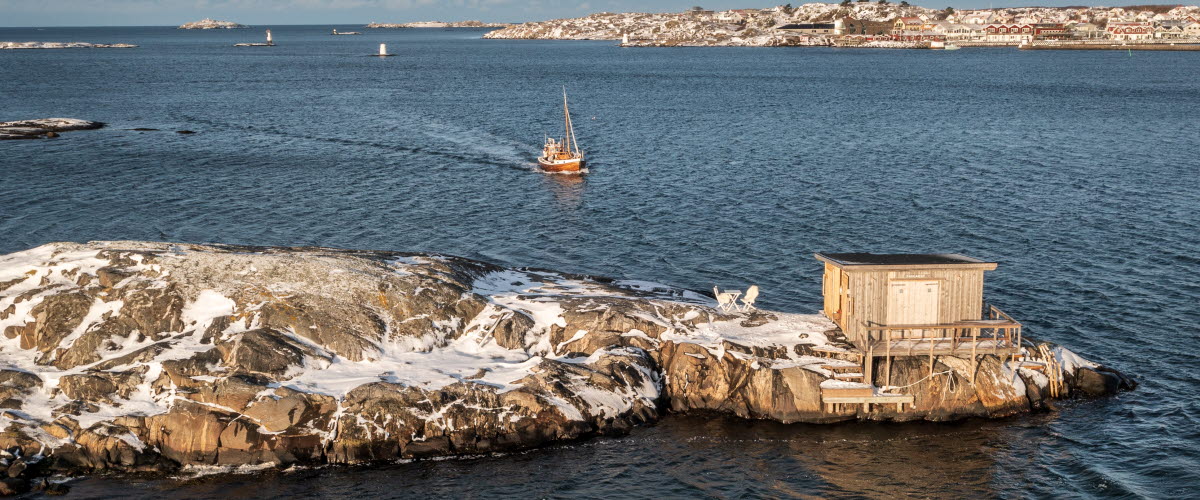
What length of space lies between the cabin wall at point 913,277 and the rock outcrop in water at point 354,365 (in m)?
1.49

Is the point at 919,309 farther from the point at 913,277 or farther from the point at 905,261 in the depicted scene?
the point at 905,261

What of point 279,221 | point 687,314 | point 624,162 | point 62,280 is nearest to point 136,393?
point 62,280

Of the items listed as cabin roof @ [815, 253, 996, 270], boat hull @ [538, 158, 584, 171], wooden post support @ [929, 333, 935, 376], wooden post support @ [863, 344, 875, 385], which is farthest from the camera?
boat hull @ [538, 158, 584, 171]

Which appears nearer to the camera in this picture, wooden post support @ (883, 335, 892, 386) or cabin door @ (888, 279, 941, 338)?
wooden post support @ (883, 335, 892, 386)

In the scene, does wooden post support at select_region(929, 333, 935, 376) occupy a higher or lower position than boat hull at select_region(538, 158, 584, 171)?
lower

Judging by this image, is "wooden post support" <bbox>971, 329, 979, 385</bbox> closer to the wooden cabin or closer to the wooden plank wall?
the wooden cabin

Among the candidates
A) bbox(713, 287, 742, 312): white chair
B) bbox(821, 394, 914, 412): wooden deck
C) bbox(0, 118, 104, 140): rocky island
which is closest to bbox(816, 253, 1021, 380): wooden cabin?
bbox(821, 394, 914, 412): wooden deck

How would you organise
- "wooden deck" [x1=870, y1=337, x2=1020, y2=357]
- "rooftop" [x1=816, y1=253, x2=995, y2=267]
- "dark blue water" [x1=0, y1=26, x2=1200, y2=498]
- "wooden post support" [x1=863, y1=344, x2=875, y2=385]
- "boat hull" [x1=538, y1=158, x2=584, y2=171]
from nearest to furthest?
1. "dark blue water" [x1=0, y1=26, x2=1200, y2=498]
2. "wooden post support" [x1=863, y1=344, x2=875, y2=385]
3. "wooden deck" [x1=870, y1=337, x2=1020, y2=357]
4. "rooftop" [x1=816, y1=253, x2=995, y2=267]
5. "boat hull" [x1=538, y1=158, x2=584, y2=171]

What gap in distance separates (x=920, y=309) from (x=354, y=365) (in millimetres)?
18539

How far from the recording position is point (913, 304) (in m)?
32.4

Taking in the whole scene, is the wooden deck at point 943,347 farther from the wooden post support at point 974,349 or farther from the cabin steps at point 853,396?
the cabin steps at point 853,396

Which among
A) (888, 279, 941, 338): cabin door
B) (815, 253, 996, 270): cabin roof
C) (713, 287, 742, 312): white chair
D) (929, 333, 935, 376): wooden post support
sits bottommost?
(929, 333, 935, 376): wooden post support

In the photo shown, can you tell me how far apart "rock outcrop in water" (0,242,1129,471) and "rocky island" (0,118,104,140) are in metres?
66.7

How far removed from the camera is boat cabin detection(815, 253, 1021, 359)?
3180 centimetres
